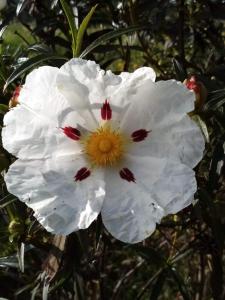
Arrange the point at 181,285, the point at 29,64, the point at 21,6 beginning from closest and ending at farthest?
the point at 29,64 → the point at 21,6 → the point at 181,285

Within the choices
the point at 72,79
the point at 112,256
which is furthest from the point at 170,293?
the point at 72,79

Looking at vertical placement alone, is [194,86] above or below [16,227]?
above

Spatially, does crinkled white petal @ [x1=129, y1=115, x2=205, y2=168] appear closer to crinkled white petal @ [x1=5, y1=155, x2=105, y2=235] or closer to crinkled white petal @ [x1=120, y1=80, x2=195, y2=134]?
crinkled white petal @ [x1=120, y1=80, x2=195, y2=134]

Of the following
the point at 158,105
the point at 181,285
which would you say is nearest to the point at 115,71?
the point at 158,105

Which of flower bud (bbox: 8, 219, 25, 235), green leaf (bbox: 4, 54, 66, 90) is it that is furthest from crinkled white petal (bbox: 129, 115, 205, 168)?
flower bud (bbox: 8, 219, 25, 235)

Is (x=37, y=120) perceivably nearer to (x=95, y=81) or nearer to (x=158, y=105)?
(x=95, y=81)

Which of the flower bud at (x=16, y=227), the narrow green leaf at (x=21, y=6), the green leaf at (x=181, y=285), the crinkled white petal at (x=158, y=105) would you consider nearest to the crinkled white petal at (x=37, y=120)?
the crinkled white petal at (x=158, y=105)

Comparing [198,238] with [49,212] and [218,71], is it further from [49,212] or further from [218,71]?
[49,212]
